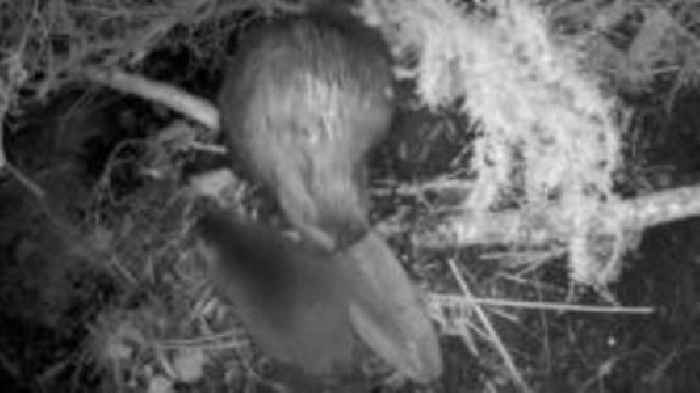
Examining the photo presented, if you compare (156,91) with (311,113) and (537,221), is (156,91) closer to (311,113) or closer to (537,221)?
(311,113)

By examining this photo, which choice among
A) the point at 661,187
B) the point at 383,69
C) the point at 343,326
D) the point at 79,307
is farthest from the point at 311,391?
the point at 661,187

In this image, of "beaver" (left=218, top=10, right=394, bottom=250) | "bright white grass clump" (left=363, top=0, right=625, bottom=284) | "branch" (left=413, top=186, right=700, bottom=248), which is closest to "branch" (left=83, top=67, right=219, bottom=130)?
"beaver" (left=218, top=10, right=394, bottom=250)

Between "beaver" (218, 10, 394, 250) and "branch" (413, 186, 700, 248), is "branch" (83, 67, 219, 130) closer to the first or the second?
"beaver" (218, 10, 394, 250)

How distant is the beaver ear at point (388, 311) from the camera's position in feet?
6.69

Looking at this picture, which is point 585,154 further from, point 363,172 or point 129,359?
point 129,359

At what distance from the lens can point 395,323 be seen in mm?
2049

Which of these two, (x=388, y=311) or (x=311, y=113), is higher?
(x=311, y=113)

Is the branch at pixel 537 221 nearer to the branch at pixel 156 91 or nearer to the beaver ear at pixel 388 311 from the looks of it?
the beaver ear at pixel 388 311

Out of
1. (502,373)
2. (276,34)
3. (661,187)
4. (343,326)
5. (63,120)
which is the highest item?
(276,34)

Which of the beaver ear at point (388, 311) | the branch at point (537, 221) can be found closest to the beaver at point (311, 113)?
the beaver ear at point (388, 311)

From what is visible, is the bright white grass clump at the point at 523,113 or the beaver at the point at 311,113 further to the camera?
the bright white grass clump at the point at 523,113

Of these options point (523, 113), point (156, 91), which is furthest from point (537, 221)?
point (156, 91)

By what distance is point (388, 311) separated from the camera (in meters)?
2.05

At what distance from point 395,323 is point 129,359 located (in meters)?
0.64
